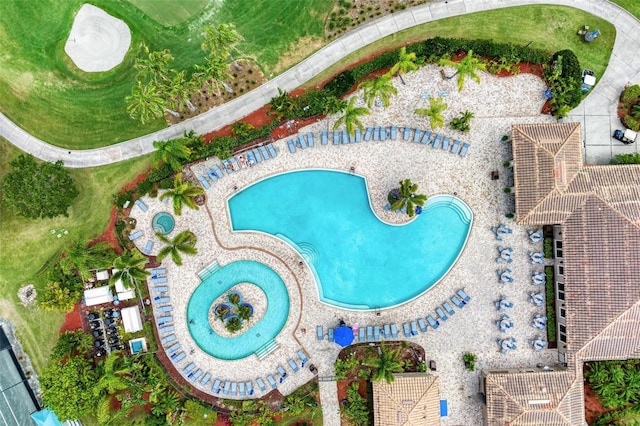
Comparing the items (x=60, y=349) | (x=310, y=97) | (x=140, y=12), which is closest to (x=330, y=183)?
(x=310, y=97)

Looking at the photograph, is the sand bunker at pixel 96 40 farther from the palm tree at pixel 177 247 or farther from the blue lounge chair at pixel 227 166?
the palm tree at pixel 177 247

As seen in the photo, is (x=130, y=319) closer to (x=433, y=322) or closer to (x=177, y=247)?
(x=177, y=247)

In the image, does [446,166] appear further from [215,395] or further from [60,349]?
[60,349]

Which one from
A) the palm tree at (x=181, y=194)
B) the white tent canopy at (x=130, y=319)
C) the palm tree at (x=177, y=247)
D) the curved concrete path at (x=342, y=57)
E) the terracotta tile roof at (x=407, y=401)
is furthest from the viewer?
the curved concrete path at (x=342, y=57)

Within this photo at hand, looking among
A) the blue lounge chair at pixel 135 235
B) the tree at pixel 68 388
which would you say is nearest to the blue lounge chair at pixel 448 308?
the blue lounge chair at pixel 135 235

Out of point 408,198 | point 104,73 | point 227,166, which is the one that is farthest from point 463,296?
point 104,73
